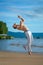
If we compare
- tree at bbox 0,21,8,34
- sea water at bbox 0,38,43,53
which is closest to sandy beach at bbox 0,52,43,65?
sea water at bbox 0,38,43,53

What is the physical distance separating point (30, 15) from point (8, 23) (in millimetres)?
454

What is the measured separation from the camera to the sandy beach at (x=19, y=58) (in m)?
4.10

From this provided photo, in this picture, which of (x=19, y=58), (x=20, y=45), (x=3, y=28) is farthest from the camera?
(x=20, y=45)

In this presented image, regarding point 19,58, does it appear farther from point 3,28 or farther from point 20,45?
point 3,28

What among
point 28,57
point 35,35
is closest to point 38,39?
point 35,35

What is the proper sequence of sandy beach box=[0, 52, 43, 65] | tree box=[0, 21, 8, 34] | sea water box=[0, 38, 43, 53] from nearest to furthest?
sandy beach box=[0, 52, 43, 65], tree box=[0, 21, 8, 34], sea water box=[0, 38, 43, 53]

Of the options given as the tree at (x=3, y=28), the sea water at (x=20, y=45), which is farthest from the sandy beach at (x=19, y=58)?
the tree at (x=3, y=28)

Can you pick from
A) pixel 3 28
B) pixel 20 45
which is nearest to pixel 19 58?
pixel 20 45

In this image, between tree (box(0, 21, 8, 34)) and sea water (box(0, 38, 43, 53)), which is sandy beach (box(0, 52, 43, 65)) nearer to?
sea water (box(0, 38, 43, 53))

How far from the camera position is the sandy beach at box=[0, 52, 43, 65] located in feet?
13.5

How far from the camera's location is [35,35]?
4438 mm

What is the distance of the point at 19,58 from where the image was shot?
170 inches

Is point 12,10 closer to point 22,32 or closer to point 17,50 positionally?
point 22,32

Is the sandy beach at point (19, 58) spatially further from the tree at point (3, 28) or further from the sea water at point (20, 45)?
the tree at point (3, 28)
